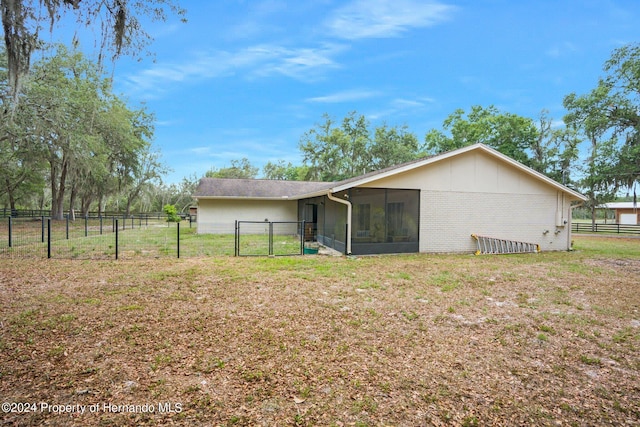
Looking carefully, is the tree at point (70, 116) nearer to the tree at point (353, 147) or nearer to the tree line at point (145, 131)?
the tree line at point (145, 131)

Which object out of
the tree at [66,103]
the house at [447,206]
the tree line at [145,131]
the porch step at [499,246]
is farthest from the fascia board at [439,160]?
the tree at [66,103]

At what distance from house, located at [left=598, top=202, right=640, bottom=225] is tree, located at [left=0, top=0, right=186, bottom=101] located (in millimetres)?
39870

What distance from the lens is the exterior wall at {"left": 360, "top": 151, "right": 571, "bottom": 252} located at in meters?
10.9

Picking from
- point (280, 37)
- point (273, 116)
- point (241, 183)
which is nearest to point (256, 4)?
point (280, 37)

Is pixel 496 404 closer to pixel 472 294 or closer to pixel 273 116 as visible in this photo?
pixel 472 294

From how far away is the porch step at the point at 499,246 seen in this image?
1123 cm

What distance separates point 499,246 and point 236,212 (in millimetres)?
12579

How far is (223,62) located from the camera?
13406 millimetres

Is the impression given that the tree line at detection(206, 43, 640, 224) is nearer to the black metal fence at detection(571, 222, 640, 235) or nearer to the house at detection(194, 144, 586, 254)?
the black metal fence at detection(571, 222, 640, 235)

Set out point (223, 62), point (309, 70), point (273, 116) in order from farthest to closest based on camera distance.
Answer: point (273, 116) < point (309, 70) < point (223, 62)

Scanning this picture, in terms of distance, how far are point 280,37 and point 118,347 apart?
10.6 m

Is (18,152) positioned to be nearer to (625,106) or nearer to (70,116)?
(70,116)

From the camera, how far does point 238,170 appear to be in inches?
1724

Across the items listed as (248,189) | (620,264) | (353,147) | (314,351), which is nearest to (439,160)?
(620,264)
